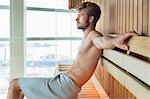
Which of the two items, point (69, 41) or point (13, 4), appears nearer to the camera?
point (13, 4)

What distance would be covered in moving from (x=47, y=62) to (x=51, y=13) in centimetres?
107

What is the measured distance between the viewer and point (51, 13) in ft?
18.8

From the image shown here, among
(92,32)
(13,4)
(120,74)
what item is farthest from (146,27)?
(13,4)

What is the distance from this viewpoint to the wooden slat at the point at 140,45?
1217 millimetres

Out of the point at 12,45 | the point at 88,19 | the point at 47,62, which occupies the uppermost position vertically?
the point at 88,19

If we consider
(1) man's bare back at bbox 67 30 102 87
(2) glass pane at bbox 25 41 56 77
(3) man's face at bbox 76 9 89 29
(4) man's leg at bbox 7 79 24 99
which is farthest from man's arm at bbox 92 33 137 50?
(2) glass pane at bbox 25 41 56 77

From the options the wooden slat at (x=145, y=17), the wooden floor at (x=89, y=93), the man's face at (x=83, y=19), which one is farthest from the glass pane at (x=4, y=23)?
the wooden slat at (x=145, y=17)

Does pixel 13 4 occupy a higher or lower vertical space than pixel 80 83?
higher

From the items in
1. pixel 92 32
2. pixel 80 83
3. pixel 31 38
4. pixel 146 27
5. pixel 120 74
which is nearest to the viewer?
pixel 146 27

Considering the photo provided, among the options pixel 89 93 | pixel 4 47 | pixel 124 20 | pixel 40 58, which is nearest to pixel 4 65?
pixel 4 47

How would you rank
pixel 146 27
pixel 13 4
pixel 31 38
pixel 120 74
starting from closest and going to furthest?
1. pixel 146 27
2. pixel 120 74
3. pixel 13 4
4. pixel 31 38

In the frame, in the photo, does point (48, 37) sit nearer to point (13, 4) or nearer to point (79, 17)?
point (13, 4)

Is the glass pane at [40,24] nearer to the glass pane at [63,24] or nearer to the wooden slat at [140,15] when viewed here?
the glass pane at [63,24]

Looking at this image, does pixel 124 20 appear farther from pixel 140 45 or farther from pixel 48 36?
pixel 48 36
